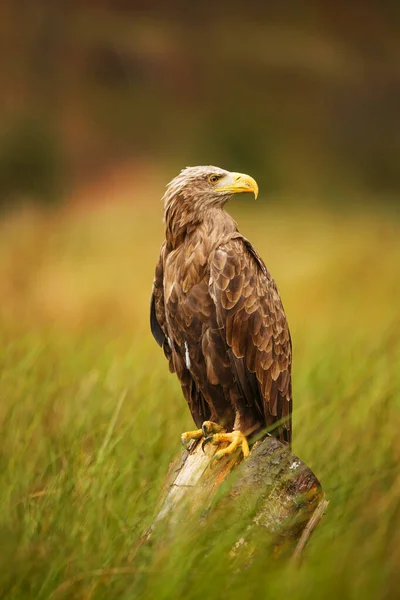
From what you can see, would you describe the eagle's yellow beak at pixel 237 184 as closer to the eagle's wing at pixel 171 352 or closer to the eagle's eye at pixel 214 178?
the eagle's eye at pixel 214 178

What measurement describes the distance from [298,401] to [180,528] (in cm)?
205

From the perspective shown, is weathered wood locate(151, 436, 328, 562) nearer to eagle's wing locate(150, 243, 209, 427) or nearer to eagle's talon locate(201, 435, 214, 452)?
eagle's talon locate(201, 435, 214, 452)

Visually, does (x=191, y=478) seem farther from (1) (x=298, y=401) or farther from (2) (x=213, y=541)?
(1) (x=298, y=401)

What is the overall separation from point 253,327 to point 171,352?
61 centimetres

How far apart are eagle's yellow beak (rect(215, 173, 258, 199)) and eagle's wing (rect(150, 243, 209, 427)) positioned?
424mm

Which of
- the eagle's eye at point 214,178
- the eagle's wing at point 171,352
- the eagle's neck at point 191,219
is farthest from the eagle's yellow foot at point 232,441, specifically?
the eagle's eye at point 214,178

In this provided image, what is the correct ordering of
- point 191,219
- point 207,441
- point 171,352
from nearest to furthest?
point 207,441 → point 191,219 → point 171,352

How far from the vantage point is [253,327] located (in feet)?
10.7

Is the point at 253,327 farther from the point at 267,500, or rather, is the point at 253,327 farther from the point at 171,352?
the point at 267,500

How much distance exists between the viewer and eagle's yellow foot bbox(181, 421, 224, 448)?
10.9 feet

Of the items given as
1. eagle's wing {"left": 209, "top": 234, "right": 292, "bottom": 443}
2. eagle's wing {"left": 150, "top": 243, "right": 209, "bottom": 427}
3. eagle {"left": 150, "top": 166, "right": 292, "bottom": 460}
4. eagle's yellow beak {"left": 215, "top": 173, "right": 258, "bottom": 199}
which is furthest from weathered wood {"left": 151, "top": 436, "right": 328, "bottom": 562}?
eagle's yellow beak {"left": 215, "top": 173, "right": 258, "bottom": 199}

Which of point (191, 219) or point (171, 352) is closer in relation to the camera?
point (191, 219)

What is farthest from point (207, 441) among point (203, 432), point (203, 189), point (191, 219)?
point (203, 189)

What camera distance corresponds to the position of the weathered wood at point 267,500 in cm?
247
